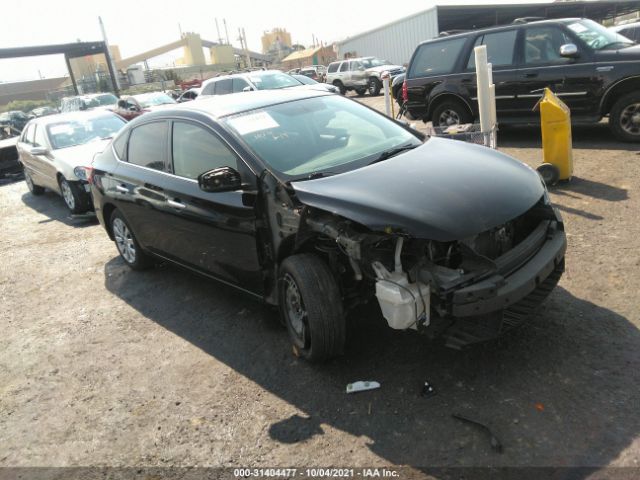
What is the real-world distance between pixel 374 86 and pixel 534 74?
16.1 metres

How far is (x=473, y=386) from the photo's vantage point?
3107 millimetres

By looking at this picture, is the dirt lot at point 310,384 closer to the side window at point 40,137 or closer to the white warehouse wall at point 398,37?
the side window at point 40,137

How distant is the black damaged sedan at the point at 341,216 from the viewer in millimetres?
2916

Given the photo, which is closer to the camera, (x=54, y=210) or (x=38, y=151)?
(x=38, y=151)

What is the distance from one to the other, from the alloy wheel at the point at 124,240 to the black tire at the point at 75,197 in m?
2.90

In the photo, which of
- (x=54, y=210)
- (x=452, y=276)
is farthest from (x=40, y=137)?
(x=452, y=276)

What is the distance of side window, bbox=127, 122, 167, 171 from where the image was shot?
4602 millimetres

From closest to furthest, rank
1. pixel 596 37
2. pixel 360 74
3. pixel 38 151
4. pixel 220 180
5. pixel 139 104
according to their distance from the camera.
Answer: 1. pixel 220 180
2. pixel 596 37
3. pixel 38 151
4. pixel 139 104
5. pixel 360 74

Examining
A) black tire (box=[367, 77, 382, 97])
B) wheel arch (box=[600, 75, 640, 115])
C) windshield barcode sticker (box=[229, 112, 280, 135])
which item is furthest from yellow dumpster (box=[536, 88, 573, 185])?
black tire (box=[367, 77, 382, 97])

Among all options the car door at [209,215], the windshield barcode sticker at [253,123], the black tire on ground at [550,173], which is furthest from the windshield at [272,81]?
the windshield barcode sticker at [253,123]

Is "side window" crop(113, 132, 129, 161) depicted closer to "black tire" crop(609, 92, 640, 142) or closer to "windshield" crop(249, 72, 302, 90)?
A: "black tire" crop(609, 92, 640, 142)

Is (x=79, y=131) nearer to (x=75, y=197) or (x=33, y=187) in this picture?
(x=75, y=197)

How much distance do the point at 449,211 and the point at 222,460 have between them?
189 centimetres

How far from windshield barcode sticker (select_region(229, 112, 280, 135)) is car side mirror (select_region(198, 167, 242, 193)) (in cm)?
42
